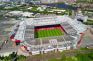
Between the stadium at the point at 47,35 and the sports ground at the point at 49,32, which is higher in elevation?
the stadium at the point at 47,35

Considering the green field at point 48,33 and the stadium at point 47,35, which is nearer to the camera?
the stadium at point 47,35

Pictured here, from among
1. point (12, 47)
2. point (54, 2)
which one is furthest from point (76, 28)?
point (54, 2)

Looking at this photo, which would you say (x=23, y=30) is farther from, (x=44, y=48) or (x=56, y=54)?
(x=56, y=54)

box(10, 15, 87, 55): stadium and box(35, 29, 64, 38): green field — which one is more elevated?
box(10, 15, 87, 55): stadium

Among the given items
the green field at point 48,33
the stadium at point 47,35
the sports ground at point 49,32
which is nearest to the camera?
the stadium at point 47,35

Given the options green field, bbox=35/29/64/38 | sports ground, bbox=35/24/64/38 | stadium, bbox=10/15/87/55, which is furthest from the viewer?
sports ground, bbox=35/24/64/38

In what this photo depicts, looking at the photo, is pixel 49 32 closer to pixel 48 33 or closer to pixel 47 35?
pixel 48 33

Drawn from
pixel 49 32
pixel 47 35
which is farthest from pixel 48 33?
pixel 47 35

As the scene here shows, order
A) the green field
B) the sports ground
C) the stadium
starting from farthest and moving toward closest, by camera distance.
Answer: the sports ground, the green field, the stadium
